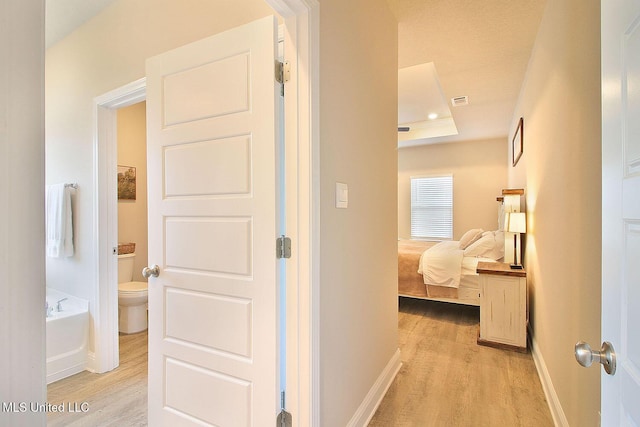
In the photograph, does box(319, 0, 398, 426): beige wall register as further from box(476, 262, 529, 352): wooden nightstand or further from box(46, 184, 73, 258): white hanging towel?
box(46, 184, 73, 258): white hanging towel

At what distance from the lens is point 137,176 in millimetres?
3684

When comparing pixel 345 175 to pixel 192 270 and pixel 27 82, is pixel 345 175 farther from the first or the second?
pixel 27 82

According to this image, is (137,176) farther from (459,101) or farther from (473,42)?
(459,101)

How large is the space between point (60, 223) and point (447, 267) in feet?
12.4

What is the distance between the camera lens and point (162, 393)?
1.57 metres

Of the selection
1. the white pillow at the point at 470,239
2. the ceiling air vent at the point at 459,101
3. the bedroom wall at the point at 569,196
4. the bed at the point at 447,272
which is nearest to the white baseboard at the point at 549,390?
the bedroom wall at the point at 569,196

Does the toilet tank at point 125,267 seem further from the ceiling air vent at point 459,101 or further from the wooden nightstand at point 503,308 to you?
the ceiling air vent at point 459,101

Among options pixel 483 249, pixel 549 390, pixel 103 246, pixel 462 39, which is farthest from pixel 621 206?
pixel 483 249

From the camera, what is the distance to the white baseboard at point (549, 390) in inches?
63.6

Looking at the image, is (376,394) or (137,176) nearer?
(376,394)

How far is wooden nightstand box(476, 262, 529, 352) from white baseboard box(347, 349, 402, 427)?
101 centimetres

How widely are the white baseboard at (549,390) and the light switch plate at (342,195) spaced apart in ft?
5.18

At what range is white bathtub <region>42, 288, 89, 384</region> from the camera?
7.29 feet

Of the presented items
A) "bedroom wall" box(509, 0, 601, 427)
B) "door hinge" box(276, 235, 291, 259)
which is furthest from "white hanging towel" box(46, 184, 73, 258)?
"bedroom wall" box(509, 0, 601, 427)
